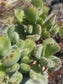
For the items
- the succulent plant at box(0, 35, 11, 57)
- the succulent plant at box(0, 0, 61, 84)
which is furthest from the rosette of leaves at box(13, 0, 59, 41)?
the succulent plant at box(0, 35, 11, 57)

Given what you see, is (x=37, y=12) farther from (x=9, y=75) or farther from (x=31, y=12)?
(x=9, y=75)

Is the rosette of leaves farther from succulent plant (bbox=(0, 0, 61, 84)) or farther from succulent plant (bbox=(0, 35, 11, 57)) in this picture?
succulent plant (bbox=(0, 35, 11, 57))

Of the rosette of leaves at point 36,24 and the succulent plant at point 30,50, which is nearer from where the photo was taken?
the succulent plant at point 30,50

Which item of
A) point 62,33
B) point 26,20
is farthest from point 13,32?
point 62,33

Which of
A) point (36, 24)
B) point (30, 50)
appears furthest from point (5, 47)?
point (36, 24)

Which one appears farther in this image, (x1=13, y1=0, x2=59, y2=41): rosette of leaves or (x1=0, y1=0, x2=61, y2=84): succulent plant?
(x1=13, y1=0, x2=59, y2=41): rosette of leaves

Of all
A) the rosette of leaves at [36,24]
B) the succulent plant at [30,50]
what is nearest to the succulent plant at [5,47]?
the succulent plant at [30,50]

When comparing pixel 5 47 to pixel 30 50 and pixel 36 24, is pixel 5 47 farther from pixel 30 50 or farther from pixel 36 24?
pixel 36 24

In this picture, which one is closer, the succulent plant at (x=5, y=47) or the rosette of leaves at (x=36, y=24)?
the succulent plant at (x=5, y=47)

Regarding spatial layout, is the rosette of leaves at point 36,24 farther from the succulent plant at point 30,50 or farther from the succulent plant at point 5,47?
the succulent plant at point 5,47

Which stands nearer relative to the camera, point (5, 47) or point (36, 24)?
point (5, 47)

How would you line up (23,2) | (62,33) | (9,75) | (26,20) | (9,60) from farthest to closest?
(23,2) < (62,33) < (26,20) < (9,75) < (9,60)
